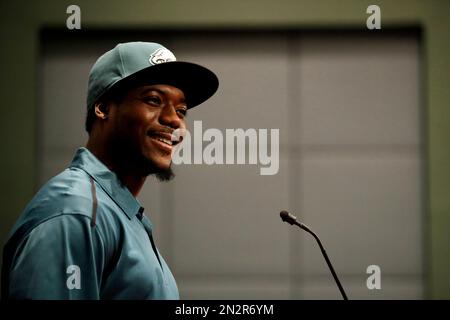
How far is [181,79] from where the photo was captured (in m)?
1.77

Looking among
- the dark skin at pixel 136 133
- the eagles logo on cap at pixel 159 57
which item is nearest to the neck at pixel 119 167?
the dark skin at pixel 136 133

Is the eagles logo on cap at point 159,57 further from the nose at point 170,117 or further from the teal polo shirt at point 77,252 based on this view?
the teal polo shirt at point 77,252

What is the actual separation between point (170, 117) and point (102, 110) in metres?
0.18

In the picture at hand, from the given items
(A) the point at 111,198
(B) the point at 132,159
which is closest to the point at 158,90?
(B) the point at 132,159

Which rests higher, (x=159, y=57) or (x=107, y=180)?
(x=159, y=57)

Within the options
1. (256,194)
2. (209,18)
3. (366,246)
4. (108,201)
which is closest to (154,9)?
(209,18)

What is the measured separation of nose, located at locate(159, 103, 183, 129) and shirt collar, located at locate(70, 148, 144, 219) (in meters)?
0.20

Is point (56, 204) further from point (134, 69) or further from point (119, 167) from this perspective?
point (134, 69)

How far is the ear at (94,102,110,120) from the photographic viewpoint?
5.56 feet

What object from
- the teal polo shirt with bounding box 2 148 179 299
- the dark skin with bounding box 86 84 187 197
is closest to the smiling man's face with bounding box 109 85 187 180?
the dark skin with bounding box 86 84 187 197

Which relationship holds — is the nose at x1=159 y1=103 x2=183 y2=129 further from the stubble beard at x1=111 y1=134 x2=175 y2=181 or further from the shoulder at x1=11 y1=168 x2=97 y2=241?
the shoulder at x1=11 y1=168 x2=97 y2=241

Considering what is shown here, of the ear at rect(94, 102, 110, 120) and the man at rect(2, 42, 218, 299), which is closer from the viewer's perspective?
the man at rect(2, 42, 218, 299)

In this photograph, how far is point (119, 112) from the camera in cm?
170
